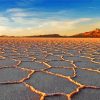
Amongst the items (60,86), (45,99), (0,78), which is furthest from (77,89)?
(0,78)

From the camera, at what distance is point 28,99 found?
1518 mm

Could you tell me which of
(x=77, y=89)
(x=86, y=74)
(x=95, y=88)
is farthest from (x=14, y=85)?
(x=86, y=74)

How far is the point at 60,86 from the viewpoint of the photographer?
1814mm

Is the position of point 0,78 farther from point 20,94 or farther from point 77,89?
point 77,89

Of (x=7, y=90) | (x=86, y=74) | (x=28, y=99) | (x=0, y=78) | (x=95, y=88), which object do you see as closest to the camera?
(x=28, y=99)

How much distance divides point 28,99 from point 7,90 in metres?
0.22

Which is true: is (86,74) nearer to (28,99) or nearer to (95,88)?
(95,88)

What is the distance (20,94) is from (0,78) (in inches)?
17.4

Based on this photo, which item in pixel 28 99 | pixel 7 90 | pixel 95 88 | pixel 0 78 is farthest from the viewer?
pixel 0 78

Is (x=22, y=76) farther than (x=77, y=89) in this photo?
Yes

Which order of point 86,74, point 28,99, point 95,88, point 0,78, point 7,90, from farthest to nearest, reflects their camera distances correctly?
point 86,74, point 0,78, point 95,88, point 7,90, point 28,99

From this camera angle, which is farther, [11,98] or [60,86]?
[60,86]

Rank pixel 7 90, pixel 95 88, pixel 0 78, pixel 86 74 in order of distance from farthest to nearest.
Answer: pixel 86 74 → pixel 0 78 → pixel 95 88 → pixel 7 90

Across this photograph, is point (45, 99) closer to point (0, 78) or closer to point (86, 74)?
point (0, 78)
